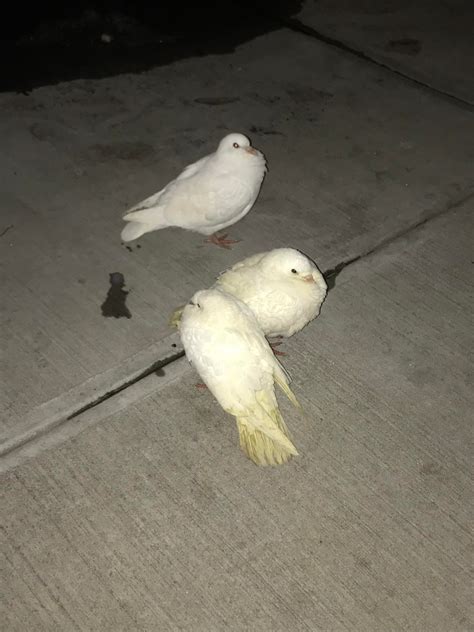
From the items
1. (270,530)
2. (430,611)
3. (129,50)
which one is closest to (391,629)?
(430,611)

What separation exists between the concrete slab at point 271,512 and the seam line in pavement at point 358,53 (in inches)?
106

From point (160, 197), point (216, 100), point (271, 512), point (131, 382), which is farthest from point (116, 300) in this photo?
point (216, 100)

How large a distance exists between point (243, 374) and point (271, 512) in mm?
558

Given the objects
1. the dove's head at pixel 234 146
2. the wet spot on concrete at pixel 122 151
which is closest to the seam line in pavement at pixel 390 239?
the dove's head at pixel 234 146

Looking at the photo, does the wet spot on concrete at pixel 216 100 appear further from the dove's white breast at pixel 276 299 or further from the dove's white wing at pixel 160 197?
the dove's white breast at pixel 276 299

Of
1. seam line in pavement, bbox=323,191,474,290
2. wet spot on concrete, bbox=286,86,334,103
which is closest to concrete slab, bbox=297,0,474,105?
wet spot on concrete, bbox=286,86,334,103

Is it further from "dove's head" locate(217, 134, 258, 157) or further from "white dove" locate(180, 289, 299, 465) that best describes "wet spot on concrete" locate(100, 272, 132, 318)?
"dove's head" locate(217, 134, 258, 157)

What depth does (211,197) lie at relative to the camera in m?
3.59

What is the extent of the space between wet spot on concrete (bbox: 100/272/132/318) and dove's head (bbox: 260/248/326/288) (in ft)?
2.75

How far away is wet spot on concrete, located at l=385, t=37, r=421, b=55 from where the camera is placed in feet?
18.9

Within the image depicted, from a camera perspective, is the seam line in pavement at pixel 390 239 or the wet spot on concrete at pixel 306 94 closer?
the seam line in pavement at pixel 390 239

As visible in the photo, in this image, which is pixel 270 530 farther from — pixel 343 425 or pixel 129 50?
pixel 129 50

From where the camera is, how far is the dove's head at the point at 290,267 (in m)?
2.94

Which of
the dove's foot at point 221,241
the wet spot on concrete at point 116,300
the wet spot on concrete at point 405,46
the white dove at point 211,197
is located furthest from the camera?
the wet spot on concrete at point 405,46
